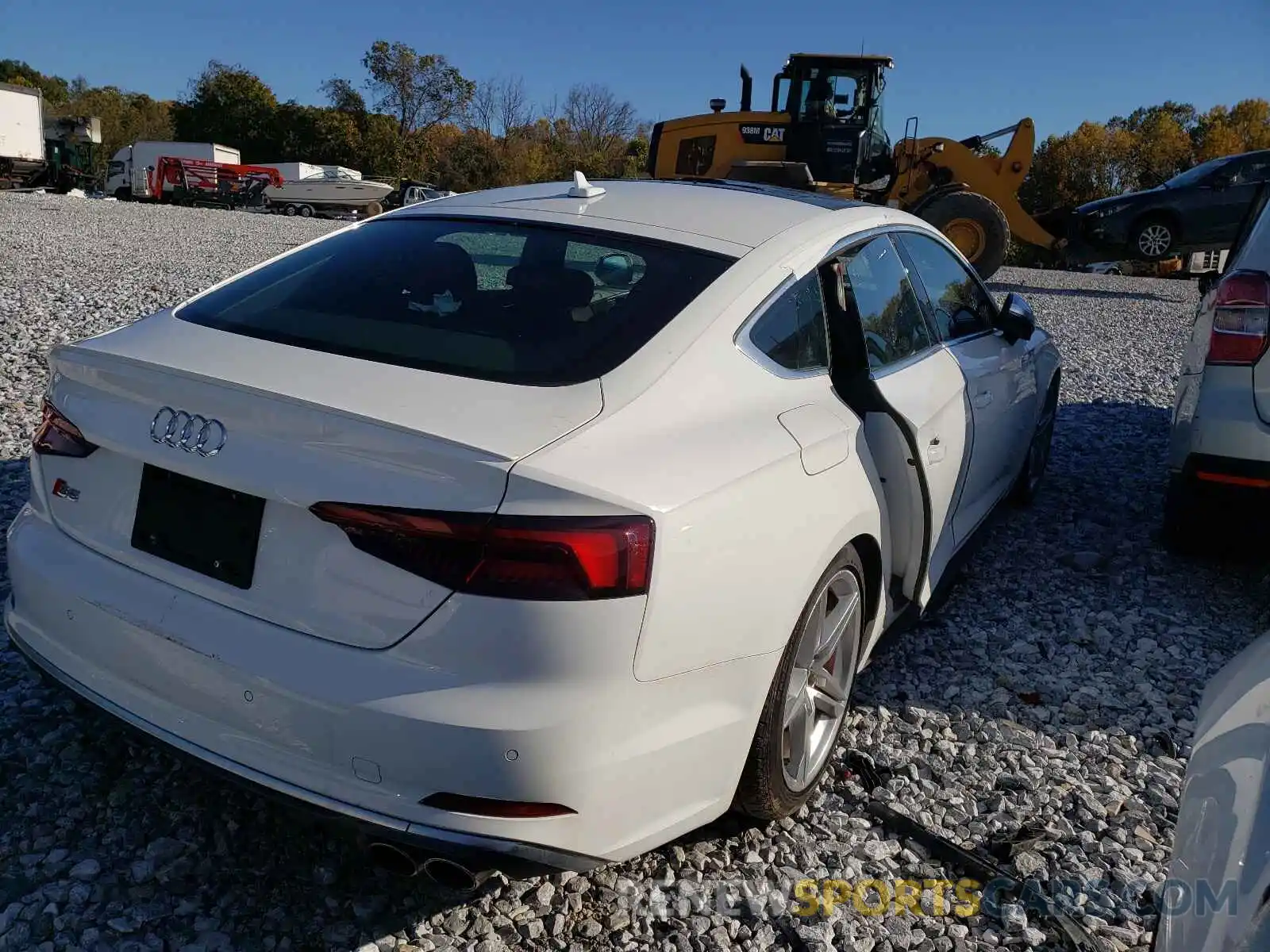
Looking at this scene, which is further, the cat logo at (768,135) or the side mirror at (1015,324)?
the cat logo at (768,135)

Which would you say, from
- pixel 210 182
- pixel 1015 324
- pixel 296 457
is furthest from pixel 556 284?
pixel 210 182

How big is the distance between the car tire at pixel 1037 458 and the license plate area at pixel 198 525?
406cm

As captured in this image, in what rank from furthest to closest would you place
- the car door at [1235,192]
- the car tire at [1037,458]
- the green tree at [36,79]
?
the green tree at [36,79], the car door at [1235,192], the car tire at [1037,458]

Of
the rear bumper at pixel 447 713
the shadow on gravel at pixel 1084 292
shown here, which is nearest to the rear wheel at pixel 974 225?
the shadow on gravel at pixel 1084 292

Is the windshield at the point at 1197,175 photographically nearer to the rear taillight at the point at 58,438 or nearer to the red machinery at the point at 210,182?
the rear taillight at the point at 58,438

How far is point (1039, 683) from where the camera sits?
3.68 m

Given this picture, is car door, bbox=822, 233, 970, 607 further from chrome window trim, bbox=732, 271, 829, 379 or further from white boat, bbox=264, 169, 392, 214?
white boat, bbox=264, 169, 392, 214

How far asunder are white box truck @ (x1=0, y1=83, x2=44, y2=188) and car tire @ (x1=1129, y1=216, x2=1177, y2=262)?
127 feet

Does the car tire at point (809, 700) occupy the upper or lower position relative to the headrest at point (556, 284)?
lower

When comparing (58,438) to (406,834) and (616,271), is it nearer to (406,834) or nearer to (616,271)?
(406,834)

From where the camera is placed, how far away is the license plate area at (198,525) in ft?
6.55

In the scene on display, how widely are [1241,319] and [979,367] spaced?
3.74 ft

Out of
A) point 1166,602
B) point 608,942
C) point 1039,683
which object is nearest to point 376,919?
point 608,942

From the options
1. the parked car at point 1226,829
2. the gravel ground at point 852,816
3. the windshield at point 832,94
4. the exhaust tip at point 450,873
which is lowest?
the gravel ground at point 852,816
